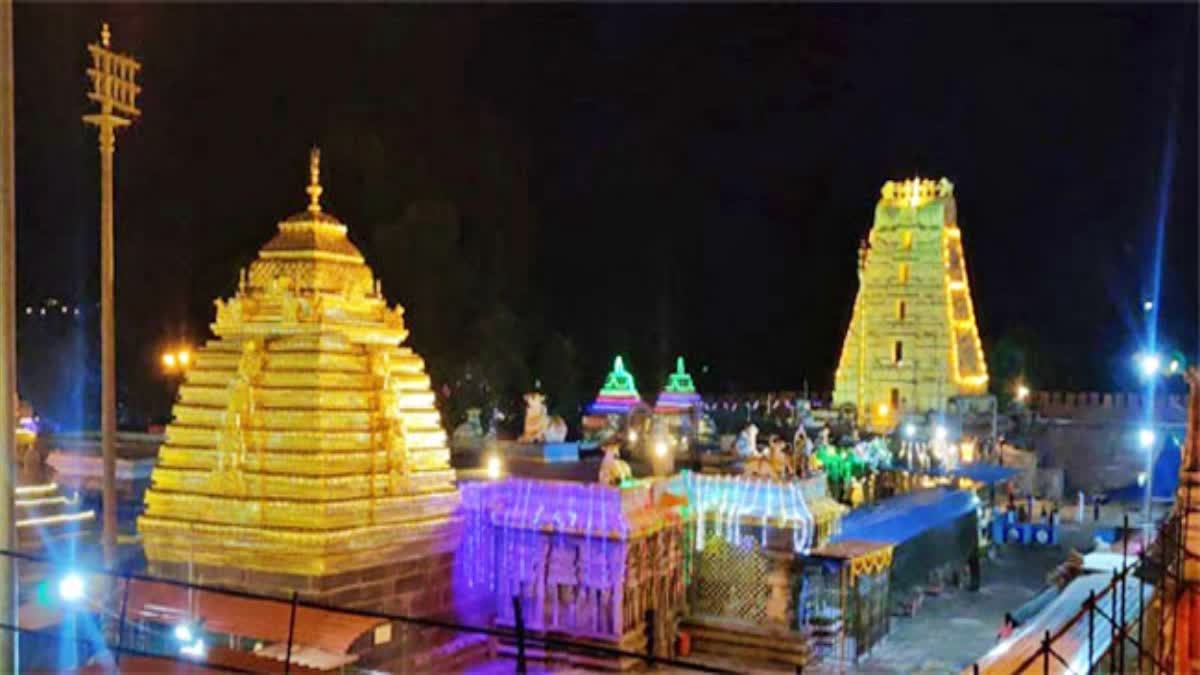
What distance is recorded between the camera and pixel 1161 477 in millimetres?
34656

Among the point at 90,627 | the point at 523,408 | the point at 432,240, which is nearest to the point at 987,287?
the point at 523,408

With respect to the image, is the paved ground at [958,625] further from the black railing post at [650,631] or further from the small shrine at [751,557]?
the black railing post at [650,631]

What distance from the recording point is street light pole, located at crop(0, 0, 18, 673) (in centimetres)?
535

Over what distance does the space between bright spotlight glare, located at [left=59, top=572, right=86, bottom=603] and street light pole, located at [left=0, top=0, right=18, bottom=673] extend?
5064mm

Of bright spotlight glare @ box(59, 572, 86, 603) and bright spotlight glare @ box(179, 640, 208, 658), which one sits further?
bright spotlight glare @ box(59, 572, 86, 603)

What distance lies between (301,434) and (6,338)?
5299 mm

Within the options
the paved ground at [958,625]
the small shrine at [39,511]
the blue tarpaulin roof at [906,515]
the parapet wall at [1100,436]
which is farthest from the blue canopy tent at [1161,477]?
the small shrine at [39,511]

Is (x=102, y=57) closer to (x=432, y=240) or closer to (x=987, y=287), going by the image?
(x=432, y=240)

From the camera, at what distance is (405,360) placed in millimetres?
11797

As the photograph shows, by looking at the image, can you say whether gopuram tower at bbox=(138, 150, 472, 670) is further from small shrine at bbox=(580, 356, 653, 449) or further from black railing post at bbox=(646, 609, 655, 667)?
small shrine at bbox=(580, 356, 653, 449)

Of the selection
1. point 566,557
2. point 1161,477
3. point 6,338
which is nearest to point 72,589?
point 566,557

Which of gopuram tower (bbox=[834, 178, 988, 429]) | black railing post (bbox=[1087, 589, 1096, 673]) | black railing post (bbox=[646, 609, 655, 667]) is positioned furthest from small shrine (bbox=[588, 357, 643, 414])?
black railing post (bbox=[1087, 589, 1096, 673])

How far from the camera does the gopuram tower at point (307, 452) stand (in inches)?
412

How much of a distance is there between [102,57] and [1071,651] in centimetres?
1103
